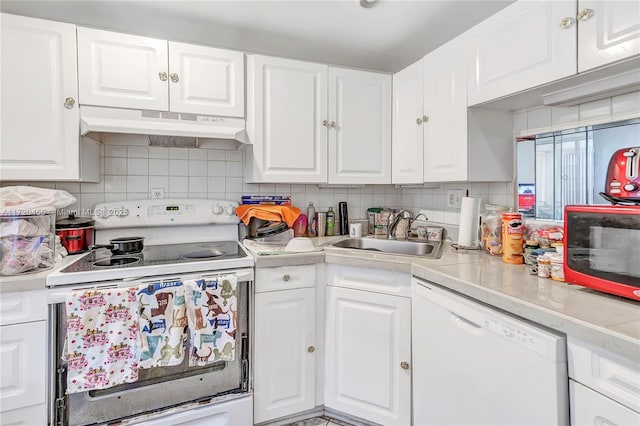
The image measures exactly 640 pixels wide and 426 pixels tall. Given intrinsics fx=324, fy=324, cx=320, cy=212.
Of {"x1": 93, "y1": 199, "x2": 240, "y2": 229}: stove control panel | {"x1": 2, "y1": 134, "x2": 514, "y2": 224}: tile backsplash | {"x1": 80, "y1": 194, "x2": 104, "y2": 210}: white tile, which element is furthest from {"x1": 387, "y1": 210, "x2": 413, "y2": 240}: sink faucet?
{"x1": 80, "y1": 194, "x2": 104, "y2": 210}: white tile

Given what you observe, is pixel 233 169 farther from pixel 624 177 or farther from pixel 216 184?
pixel 624 177

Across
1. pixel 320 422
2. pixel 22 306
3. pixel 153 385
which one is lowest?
pixel 320 422

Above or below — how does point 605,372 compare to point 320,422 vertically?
above

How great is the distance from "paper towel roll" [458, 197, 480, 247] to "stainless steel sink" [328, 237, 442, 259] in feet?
0.52

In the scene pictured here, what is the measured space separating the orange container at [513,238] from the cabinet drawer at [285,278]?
3.00ft

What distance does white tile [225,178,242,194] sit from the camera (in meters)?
2.15

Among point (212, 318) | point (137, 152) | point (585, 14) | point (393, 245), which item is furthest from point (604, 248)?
point (137, 152)

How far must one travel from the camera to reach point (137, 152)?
1.95 m

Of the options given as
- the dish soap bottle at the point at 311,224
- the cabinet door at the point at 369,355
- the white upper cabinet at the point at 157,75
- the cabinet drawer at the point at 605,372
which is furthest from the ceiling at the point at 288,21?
the cabinet drawer at the point at 605,372

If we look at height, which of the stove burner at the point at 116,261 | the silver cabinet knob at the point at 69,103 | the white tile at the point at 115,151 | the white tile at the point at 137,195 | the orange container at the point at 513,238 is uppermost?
the silver cabinet knob at the point at 69,103

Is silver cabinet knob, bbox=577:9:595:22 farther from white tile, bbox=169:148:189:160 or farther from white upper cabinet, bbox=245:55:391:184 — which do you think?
white tile, bbox=169:148:189:160

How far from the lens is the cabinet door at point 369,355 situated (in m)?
1.54

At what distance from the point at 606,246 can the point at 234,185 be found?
1.88 metres

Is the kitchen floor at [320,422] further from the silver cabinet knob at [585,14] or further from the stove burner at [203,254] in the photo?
the silver cabinet knob at [585,14]
